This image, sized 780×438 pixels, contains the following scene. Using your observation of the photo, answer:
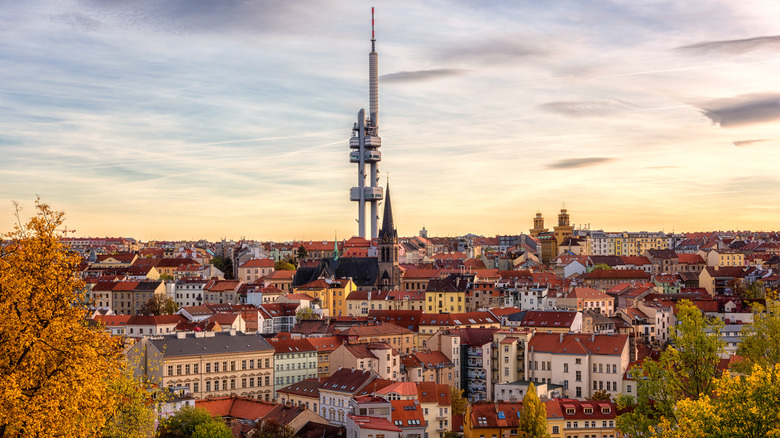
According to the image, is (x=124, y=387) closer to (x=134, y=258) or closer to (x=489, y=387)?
(x=489, y=387)

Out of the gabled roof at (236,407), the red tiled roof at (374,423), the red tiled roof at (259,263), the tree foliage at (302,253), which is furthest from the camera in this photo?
the tree foliage at (302,253)

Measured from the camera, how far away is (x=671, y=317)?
8875cm

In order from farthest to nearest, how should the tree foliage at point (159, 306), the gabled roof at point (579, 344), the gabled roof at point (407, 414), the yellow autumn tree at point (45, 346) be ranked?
the tree foliage at point (159, 306) → the gabled roof at point (579, 344) → the gabled roof at point (407, 414) → the yellow autumn tree at point (45, 346)

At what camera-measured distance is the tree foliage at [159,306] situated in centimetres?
10196

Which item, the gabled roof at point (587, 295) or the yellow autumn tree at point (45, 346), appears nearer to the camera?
the yellow autumn tree at point (45, 346)

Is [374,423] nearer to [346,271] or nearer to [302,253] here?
[346,271]

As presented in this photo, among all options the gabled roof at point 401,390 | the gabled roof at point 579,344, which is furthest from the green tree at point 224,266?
the gabled roof at point 401,390

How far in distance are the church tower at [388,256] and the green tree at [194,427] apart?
70951mm

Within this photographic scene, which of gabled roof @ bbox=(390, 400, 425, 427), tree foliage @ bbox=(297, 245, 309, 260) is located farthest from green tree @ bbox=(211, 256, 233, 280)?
gabled roof @ bbox=(390, 400, 425, 427)

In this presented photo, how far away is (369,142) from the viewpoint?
169m

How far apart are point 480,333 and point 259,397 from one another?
18900 mm

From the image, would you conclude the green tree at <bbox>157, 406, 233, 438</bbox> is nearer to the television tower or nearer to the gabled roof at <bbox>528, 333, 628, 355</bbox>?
the gabled roof at <bbox>528, 333, 628, 355</bbox>

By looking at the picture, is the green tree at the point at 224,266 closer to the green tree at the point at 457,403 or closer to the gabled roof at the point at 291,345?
the gabled roof at the point at 291,345

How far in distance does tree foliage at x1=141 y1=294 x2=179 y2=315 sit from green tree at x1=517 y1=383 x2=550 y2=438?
58931mm
